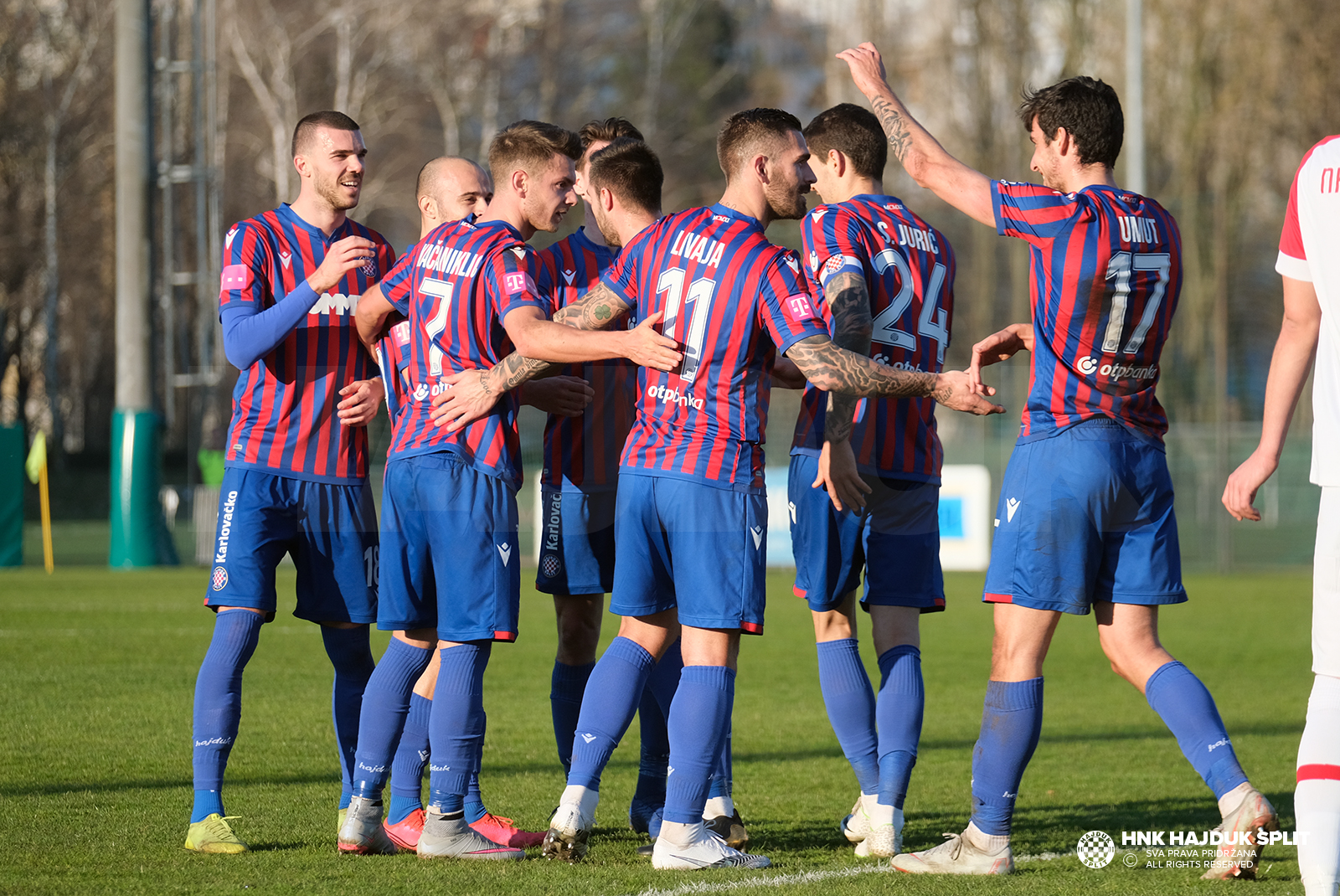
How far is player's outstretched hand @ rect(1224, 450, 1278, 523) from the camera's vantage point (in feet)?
12.9

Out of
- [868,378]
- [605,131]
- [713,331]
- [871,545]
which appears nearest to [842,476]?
[871,545]

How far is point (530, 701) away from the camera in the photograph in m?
8.66

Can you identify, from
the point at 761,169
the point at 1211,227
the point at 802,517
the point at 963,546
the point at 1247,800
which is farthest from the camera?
the point at 1211,227

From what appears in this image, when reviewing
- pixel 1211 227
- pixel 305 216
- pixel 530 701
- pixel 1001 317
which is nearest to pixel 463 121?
pixel 1001 317

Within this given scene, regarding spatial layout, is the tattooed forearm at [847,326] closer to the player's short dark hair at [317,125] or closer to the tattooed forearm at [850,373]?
the tattooed forearm at [850,373]

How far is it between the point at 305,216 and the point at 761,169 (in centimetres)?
171

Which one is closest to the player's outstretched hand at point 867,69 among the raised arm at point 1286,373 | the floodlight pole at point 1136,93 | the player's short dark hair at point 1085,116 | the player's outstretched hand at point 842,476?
the player's short dark hair at point 1085,116

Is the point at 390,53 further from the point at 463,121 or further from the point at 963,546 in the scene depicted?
the point at 963,546

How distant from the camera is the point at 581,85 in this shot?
35594 mm

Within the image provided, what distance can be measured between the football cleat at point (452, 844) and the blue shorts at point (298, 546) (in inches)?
32.1

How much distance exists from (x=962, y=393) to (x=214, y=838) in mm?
2796

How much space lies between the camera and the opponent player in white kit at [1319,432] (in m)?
3.54

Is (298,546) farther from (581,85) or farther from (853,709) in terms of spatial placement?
(581,85)

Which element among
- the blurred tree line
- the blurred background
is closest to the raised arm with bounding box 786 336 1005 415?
the blurred background
